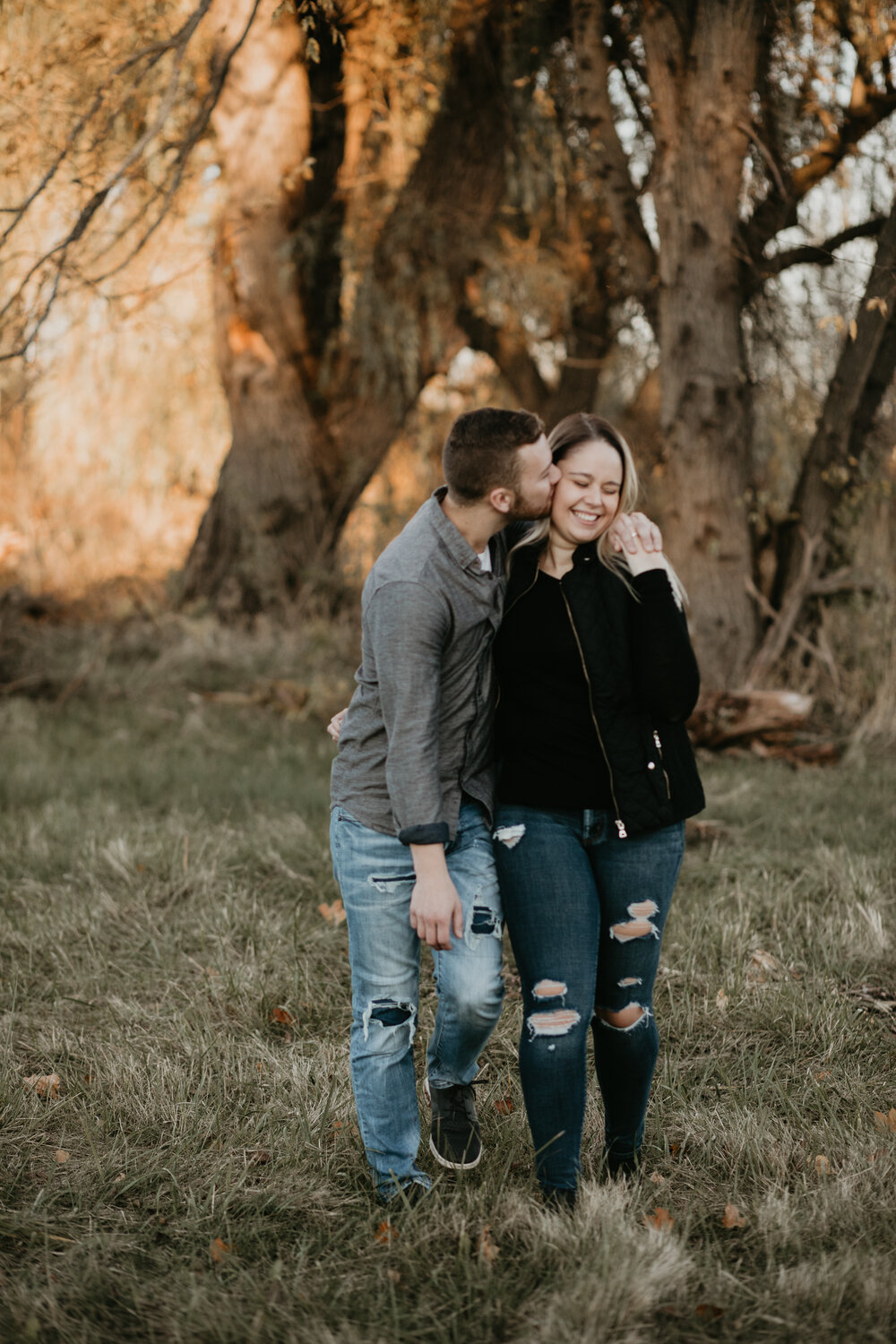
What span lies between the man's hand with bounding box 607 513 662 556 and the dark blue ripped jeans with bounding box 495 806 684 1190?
0.65 m

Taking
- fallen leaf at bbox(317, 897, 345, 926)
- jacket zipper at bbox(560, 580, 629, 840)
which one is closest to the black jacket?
jacket zipper at bbox(560, 580, 629, 840)

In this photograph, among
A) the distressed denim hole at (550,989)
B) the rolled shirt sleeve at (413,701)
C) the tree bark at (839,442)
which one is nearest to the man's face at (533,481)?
the rolled shirt sleeve at (413,701)

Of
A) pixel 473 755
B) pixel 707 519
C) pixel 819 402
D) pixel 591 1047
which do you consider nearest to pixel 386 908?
pixel 473 755

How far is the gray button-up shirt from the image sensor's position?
2547mm

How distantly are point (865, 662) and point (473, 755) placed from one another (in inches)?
239

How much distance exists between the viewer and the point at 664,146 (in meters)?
7.53

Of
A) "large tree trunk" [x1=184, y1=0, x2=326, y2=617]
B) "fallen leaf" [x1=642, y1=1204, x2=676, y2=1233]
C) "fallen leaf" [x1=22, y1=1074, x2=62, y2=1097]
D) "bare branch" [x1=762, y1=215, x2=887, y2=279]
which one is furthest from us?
"large tree trunk" [x1=184, y1=0, x2=326, y2=617]

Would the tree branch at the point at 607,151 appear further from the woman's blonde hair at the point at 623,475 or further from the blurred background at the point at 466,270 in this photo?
Result: the woman's blonde hair at the point at 623,475

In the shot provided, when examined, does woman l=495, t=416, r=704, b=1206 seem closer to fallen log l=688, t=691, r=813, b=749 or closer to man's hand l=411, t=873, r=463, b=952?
man's hand l=411, t=873, r=463, b=952

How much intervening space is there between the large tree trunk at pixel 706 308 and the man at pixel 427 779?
5414 mm

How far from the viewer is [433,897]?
254cm

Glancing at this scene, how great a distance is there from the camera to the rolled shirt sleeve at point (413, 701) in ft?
8.33

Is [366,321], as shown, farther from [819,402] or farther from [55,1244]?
[55,1244]

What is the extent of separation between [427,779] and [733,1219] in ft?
4.48
